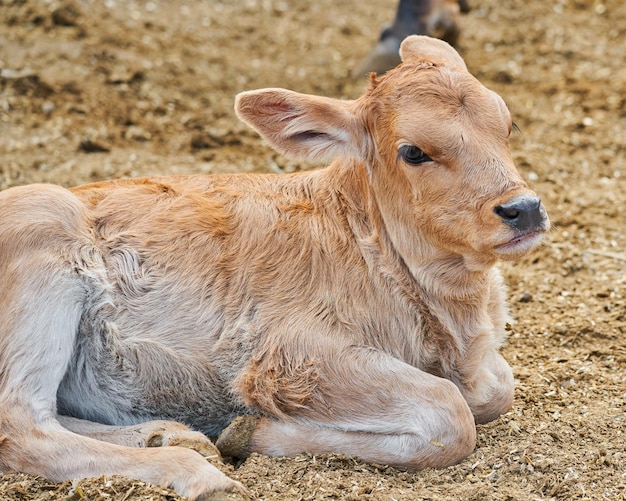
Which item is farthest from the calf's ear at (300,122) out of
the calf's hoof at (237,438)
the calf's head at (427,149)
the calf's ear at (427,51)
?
the calf's hoof at (237,438)

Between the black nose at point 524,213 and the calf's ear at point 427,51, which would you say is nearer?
the black nose at point 524,213

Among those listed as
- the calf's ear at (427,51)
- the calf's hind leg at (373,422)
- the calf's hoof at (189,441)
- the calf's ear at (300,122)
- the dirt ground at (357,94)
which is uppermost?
the calf's ear at (427,51)

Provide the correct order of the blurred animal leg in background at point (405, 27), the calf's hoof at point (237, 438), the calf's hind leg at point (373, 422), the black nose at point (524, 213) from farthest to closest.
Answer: the blurred animal leg in background at point (405, 27)
the calf's hoof at point (237, 438)
the calf's hind leg at point (373, 422)
the black nose at point (524, 213)

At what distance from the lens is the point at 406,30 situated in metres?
10.8

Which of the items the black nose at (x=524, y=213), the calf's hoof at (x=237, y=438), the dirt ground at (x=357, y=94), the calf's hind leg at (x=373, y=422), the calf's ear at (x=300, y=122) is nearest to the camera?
the black nose at (x=524, y=213)

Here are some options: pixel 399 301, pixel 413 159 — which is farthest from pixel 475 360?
pixel 413 159

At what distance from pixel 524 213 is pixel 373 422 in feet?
4.51

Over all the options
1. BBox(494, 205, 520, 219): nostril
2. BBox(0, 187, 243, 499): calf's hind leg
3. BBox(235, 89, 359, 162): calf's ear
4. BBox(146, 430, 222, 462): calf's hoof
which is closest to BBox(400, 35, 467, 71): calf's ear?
BBox(235, 89, 359, 162): calf's ear

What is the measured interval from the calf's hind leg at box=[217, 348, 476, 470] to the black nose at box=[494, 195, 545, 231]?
998 mm

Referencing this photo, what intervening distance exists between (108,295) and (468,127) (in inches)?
88.0

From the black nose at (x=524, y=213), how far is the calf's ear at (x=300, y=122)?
114 cm

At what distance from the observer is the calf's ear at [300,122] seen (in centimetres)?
581

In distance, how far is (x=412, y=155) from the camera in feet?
18.3

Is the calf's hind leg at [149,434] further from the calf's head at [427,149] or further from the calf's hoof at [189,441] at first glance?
the calf's head at [427,149]
